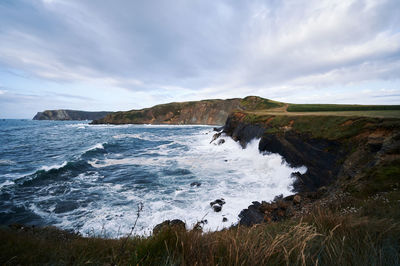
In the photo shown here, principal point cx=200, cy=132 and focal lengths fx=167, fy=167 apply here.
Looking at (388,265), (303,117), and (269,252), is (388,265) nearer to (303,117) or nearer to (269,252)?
(269,252)

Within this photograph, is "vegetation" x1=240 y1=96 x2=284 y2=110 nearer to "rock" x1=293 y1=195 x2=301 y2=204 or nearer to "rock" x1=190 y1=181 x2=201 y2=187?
"rock" x1=190 y1=181 x2=201 y2=187

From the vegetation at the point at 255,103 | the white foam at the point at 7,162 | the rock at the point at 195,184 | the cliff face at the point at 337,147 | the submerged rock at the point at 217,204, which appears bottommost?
the rock at the point at 195,184

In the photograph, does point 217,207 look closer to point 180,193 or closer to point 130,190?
point 180,193

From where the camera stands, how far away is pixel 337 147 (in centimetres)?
1225

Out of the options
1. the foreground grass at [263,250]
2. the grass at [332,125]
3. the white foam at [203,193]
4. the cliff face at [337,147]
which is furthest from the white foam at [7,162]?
the grass at [332,125]

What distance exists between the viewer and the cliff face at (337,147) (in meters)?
8.15

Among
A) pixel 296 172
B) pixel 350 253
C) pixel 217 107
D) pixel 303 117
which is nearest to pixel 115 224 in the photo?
pixel 350 253

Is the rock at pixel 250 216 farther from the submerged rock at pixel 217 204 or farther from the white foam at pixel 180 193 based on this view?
the submerged rock at pixel 217 204

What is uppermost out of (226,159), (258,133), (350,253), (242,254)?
(242,254)

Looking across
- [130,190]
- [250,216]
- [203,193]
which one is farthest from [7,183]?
[250,216]

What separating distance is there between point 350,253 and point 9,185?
67.5 feet

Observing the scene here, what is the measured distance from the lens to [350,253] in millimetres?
2104

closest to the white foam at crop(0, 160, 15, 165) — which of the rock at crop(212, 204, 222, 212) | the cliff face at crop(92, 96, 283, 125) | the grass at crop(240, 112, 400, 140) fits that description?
the rock at crop(212, 204, 222, 212)

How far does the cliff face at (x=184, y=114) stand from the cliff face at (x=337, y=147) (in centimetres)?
9465
